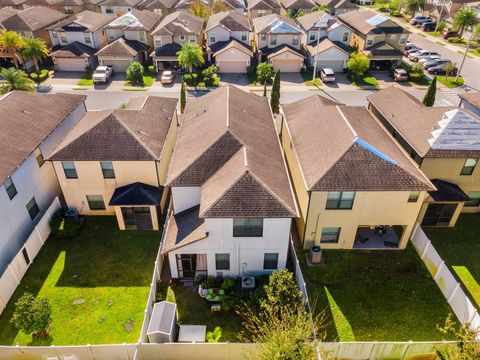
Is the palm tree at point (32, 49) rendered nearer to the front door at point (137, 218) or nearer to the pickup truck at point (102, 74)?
the pickup truck at point (102, 74)

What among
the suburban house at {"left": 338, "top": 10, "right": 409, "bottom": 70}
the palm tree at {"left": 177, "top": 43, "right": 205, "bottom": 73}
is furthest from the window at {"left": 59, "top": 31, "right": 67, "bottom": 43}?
the suburban house at {"left": 338, "top": 10, "right": 409, "bottom": 70}

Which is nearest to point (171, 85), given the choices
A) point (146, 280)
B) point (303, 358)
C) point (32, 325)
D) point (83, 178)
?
point (83, 178)

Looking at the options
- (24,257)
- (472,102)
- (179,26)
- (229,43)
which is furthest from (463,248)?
(179,26)

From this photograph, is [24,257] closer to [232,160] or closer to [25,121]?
[25,121]

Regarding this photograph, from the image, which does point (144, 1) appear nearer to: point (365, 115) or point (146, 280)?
point (365, 115)

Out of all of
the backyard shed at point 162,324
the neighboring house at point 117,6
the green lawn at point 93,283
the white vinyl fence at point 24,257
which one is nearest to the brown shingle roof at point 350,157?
the backyard shed at point 162,324
